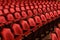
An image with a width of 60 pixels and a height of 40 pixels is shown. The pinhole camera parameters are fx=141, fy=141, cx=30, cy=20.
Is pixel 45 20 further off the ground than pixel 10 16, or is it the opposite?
pixel 10 16

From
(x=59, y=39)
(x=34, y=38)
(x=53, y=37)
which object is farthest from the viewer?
(x=34, y=38)

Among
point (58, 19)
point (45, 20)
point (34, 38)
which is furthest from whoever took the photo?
point (58, 19)

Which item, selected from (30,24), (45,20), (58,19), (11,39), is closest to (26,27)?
(30,24)

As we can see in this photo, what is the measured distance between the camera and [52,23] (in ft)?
5.42

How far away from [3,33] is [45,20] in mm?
835

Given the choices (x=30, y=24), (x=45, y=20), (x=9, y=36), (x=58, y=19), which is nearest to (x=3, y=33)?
(x=9, y=36)

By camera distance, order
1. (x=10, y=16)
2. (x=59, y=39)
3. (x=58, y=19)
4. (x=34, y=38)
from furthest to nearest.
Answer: (x=58, y=19) < (x=10, y=16) < (x=34, y=38) < (x=59, y=39)

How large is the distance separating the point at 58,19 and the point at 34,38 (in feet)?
2.84

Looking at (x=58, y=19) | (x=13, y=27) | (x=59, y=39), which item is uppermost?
(x=13, y=27)

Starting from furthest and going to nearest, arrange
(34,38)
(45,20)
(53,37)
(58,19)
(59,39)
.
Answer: (58,19) < (45,20) < (34,38) < (59,39) < (53,37)

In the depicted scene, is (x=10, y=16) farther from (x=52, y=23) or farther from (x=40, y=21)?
(x=52, y=23)

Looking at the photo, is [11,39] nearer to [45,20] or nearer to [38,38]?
[38,38]

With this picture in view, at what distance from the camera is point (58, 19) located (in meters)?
1.89

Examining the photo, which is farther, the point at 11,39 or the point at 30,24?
→ the point at 30,24
